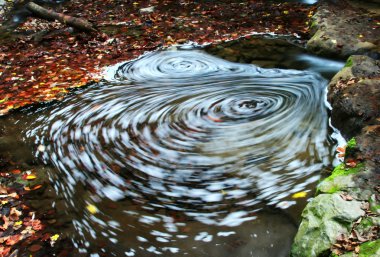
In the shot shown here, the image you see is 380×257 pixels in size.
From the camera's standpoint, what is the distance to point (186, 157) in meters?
5.66

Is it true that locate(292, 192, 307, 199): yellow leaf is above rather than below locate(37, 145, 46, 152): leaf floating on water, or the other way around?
below

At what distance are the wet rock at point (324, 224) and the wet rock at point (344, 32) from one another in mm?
5664

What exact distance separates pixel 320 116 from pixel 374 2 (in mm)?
6576

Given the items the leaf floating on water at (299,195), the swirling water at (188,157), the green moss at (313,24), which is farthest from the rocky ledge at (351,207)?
the green moss at (313,24)

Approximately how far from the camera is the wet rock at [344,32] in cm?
848

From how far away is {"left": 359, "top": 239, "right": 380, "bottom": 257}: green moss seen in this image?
10.3ft

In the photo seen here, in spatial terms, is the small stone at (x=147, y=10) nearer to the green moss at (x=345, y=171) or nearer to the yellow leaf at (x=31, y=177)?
the yellow leaf at (x=31, y=177)

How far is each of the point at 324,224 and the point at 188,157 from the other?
2.50 meters

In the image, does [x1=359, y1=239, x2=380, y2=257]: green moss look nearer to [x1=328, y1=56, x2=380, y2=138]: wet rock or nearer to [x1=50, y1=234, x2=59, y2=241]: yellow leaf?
[x1=328, y1=56, x2=380, y2=138]: wet rock

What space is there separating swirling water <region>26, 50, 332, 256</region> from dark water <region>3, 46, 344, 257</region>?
0.7 inches

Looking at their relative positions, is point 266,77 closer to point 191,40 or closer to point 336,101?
point 336,101

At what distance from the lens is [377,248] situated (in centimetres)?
315

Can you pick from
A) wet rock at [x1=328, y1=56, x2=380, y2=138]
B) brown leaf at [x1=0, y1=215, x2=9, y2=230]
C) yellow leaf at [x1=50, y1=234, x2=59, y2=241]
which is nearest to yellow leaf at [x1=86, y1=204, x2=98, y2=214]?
yellow leaf at [x1=50, y1=234, x2=59, y2=241]

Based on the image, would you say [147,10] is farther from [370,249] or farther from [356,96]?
[370,249]
